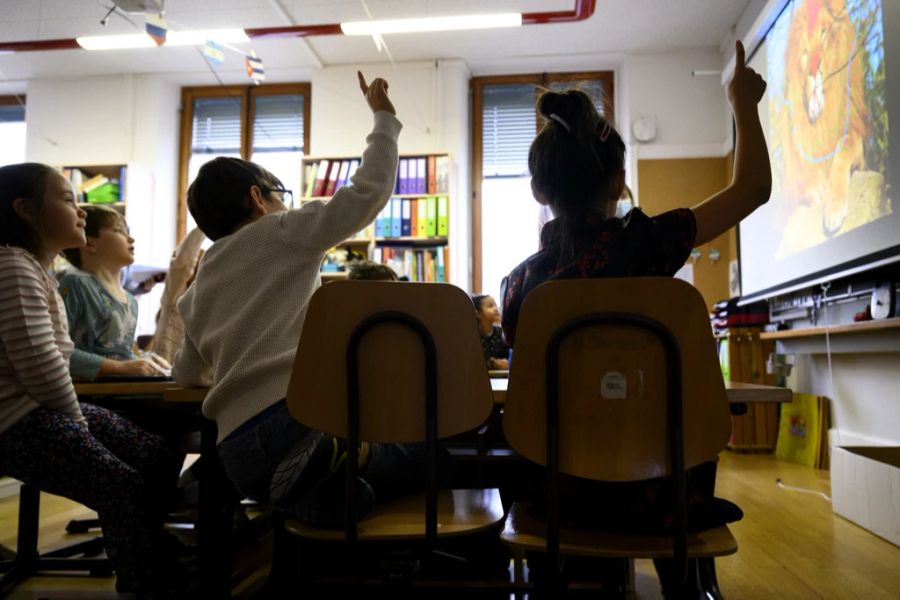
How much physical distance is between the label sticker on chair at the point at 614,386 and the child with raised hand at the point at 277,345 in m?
0.43

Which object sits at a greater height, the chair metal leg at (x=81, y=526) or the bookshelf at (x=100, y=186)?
the bookshelf at (x=100, y=186)

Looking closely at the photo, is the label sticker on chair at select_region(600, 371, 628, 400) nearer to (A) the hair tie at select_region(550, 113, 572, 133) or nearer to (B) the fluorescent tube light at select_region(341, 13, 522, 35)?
(A) the hair tie at select_region(550, 113, 572, 133)

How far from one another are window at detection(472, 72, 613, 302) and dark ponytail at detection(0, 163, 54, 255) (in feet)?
13.7

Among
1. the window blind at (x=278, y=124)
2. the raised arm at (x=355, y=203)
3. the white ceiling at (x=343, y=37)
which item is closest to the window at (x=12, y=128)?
the white ceiling at (x=343, y=37)

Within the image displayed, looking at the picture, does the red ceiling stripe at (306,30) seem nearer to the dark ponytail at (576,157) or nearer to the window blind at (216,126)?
the window blind at (216,126)

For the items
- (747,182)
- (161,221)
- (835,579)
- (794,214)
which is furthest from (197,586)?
(161,221)

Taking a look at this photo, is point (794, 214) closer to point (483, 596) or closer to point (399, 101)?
point (483, 596)

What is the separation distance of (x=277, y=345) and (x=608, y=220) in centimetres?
64

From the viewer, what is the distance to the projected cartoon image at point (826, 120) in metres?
2.28

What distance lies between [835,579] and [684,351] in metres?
1.25

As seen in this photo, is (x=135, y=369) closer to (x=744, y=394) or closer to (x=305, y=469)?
(x=305, y=469)

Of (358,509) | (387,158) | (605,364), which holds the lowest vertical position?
(358,509)

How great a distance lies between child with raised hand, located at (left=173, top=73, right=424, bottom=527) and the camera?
1069 mm

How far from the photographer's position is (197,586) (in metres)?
1.36
